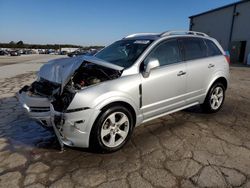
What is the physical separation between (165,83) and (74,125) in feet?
5.44

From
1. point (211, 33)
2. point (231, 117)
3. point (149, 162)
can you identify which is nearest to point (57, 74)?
point (149, 162)

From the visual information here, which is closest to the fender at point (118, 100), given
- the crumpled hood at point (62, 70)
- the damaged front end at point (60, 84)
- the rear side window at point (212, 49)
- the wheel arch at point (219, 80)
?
the damaged front end at point (60, 84)

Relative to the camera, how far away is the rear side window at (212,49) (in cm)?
442

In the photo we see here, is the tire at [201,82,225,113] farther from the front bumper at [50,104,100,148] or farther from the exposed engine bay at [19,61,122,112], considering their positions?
the front bumper at [50,104,100,148]

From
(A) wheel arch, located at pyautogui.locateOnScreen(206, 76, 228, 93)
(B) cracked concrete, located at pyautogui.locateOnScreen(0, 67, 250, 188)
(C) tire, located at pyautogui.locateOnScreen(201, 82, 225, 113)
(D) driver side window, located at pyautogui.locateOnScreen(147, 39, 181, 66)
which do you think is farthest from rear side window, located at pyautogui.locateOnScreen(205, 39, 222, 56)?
(B) cracked concrete, located at pyautogui.locateOnScreen(0, 67, 250, 188)

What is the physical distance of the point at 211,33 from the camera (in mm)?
25547

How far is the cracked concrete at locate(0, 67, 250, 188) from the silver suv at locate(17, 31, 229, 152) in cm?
34

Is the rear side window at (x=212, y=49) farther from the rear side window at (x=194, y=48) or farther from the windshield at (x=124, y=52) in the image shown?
the windshield at (x=124, y=52)

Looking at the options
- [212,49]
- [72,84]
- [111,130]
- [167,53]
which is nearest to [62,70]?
[72,84]

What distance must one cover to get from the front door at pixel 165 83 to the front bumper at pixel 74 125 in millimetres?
958

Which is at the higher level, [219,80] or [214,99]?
[219,80]

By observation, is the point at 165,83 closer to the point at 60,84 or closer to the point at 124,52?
the point at 124,52

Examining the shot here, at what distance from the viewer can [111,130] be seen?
3059 millimetres

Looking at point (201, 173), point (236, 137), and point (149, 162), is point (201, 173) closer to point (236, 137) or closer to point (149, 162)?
point (149, 162)
